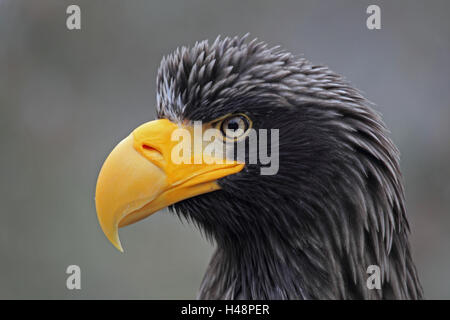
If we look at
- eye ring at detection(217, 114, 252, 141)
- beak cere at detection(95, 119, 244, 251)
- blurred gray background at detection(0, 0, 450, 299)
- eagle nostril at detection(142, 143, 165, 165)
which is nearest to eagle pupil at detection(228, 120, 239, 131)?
eye ring at detection(217, 114, 252, 141)

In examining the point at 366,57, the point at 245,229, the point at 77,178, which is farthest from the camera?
the point at 77,178

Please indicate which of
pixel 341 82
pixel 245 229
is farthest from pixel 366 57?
pixel 245 229

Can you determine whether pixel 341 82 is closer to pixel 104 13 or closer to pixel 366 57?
pixel 366 57

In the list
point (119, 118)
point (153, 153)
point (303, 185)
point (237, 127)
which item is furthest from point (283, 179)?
point (119, 118)

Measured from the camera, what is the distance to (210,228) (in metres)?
2.34

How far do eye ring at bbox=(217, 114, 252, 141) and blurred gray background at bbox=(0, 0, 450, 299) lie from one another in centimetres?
321

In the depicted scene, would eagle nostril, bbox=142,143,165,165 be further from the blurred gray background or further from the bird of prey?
the blurred gray background

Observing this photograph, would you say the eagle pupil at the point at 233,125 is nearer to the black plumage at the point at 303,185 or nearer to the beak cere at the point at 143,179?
the black plumage at the point at 303,185

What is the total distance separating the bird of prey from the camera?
208 cm

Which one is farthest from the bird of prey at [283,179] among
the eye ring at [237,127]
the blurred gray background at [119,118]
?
the blurred gray background at [119,118]

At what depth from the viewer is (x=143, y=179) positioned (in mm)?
2031

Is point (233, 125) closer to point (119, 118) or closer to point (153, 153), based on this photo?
point (153, 153)
